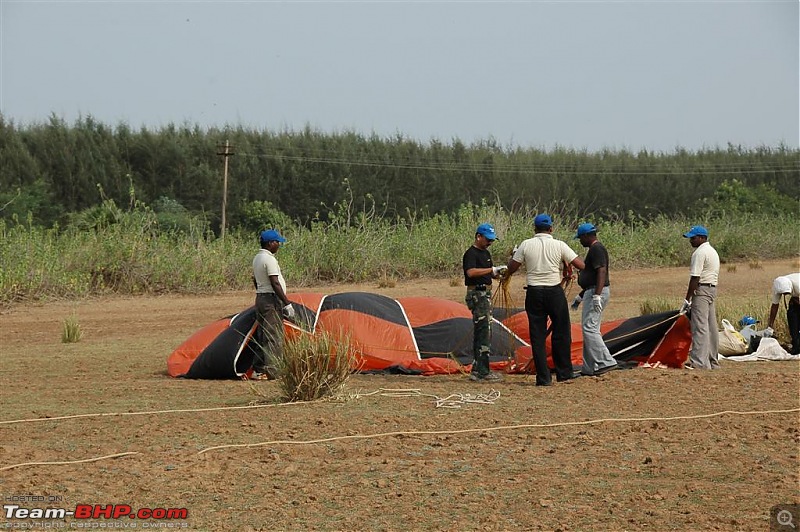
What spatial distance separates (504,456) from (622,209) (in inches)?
1318

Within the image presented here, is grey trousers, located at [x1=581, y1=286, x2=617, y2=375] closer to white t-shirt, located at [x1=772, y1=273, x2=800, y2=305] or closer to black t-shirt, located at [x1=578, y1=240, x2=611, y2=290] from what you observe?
black t-shirt, located at [x1=578, y1=240, x2=611, y2=290]

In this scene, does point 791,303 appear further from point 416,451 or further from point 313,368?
point 416,451

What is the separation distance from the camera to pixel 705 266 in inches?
484

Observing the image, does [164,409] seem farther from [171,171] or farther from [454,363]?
[171,171]

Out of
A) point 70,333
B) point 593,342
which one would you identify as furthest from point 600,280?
point 70,333

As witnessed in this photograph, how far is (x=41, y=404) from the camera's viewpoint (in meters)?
10.6

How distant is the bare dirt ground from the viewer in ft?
21.2

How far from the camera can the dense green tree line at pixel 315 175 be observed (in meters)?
32.1

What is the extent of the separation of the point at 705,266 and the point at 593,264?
1480 millimetres

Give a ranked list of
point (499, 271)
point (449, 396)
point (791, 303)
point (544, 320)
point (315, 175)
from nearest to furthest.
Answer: point (449, 396) < point (544, 320) < point (499, 271) < point (791, 303) < point (315, 175)

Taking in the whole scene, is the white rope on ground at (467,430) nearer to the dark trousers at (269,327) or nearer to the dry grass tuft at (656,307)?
the dark trousers at (269,327)

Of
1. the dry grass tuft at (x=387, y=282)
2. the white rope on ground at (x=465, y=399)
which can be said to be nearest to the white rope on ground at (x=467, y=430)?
the white rope on ground at (x=465, y=399)

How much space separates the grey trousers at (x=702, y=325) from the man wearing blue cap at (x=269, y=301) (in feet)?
15.5

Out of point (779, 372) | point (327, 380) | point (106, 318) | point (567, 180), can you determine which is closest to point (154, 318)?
point (106, 318)
